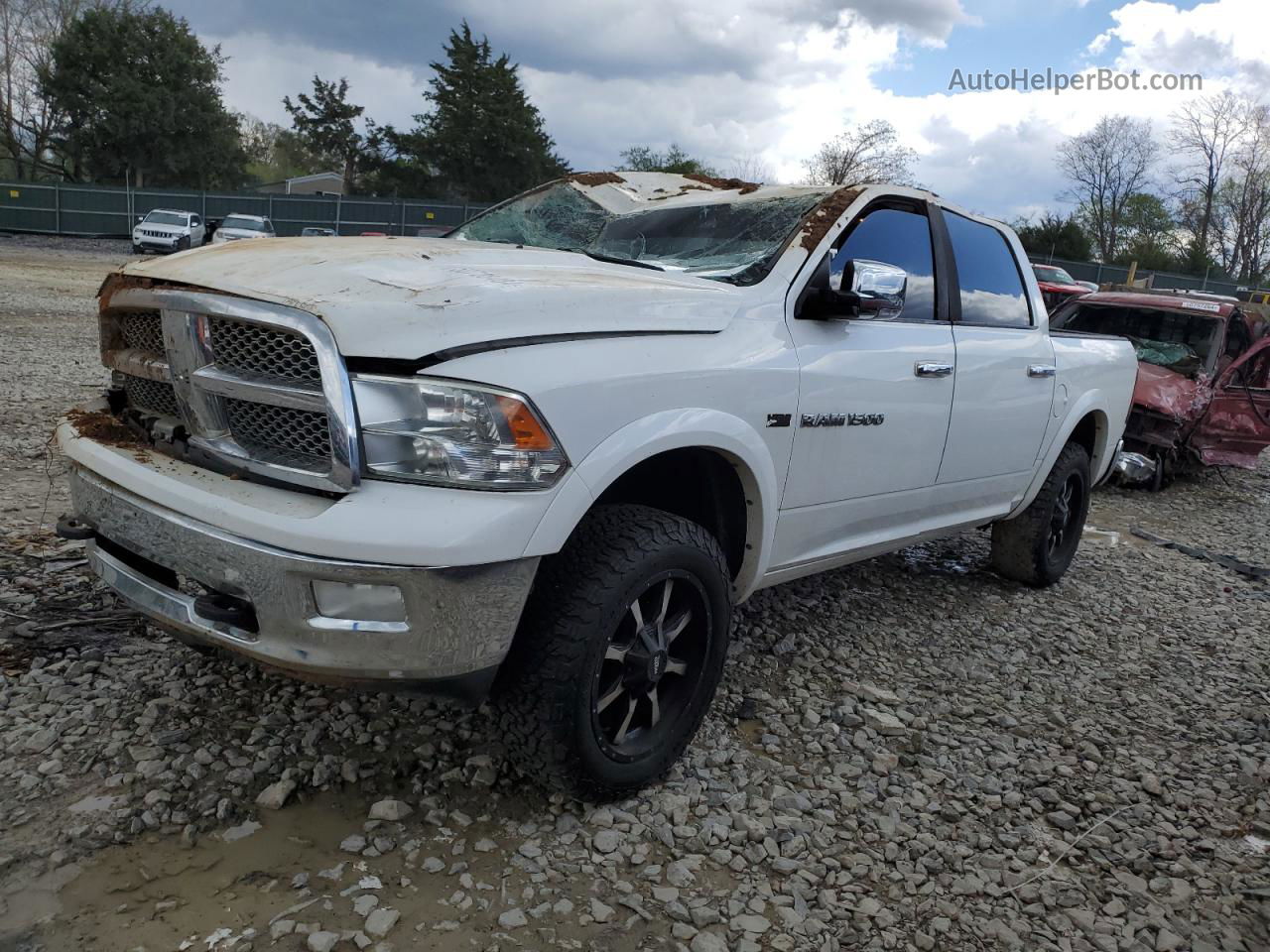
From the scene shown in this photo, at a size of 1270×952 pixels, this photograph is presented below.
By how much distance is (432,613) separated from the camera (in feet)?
6.84

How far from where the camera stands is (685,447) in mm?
2607

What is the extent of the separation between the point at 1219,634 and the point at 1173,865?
2.43 meters

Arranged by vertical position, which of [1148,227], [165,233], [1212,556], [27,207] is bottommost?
[1212,556]

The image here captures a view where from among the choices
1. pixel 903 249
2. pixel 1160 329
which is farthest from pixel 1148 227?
pixel 903 249

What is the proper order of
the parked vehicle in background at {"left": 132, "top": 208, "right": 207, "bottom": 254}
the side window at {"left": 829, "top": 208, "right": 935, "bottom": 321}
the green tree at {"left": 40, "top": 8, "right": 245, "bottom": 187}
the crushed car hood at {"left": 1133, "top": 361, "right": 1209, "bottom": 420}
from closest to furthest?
the side window at {"left": 829, "top": 208, "right": 935, "bottom": 321}
the crushed car hood at {"left": 1133, "top": 361, "right": 1209, "bottom": 420}
the parked vehicle in background at {"left": 132, "top": 208, "right": 207, "bottom": 254}
the green tree at {"left": 40, "top": 8, "right": 245, "bottom": 187}

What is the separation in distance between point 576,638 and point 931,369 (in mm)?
1910

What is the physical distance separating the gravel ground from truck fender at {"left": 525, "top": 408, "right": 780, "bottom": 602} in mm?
716

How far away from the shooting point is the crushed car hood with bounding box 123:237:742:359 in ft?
6.98

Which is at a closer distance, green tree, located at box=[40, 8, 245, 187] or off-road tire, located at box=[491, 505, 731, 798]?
off-road tire, located at box=[491, 505, 731, 798]

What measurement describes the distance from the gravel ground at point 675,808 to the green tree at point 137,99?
3854cm

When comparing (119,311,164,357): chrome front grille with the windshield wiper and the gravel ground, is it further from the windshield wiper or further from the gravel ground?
the windshield wiper

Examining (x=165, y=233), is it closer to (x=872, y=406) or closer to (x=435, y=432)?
(x=872, y=406)

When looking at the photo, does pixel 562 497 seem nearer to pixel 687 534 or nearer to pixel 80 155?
pixel 687 534

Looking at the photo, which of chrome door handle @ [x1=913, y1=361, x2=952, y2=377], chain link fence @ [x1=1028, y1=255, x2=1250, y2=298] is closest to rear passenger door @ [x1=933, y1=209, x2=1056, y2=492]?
chrome door handle @ [x1=913, y1=361, x2=952, y2=377]
